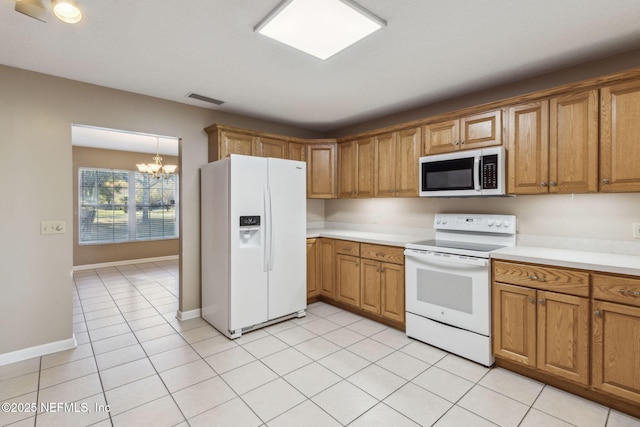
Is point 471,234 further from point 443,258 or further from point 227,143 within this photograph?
point 227,143

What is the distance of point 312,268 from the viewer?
400 centimetres

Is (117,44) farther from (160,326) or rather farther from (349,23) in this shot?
(160,326)

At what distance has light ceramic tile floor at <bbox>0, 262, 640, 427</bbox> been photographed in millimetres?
1941

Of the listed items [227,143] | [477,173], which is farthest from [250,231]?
[477,173]

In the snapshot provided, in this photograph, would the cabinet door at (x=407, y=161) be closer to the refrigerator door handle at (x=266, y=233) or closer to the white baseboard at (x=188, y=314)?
the refrigerator door handle at (x=266, y=233)

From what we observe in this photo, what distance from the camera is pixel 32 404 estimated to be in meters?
2.08

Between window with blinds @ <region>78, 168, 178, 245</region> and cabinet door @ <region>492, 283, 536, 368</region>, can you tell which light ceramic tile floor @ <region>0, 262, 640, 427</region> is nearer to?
cabinet door @ <region>492, 283, 536, 368</region>

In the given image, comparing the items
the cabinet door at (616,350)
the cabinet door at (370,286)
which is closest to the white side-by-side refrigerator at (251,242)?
the cabinet door at (370,286)

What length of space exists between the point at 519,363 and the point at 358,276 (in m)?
1.70

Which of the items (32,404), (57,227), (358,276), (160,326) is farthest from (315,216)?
(32,404)

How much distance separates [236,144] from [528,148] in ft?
9.72

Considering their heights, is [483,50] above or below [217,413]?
above

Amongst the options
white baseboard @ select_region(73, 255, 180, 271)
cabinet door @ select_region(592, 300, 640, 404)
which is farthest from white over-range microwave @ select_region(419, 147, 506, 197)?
white baseboard @ select_region(73, 255, 180, 271)

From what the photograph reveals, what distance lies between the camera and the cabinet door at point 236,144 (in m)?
3.54
